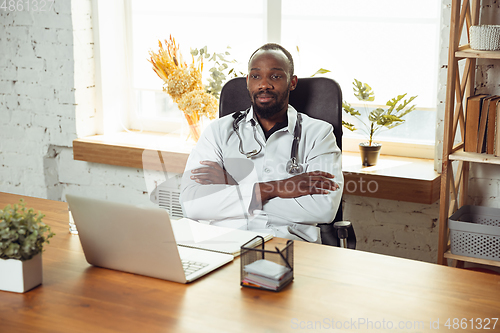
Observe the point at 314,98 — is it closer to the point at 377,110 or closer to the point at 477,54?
the point at 377,110

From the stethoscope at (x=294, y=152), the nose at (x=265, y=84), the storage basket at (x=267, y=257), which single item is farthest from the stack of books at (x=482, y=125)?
the storage basket at (x=267, y=257)

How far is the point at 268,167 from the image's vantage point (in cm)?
211

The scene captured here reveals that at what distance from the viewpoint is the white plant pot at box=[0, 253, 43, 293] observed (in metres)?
1.17

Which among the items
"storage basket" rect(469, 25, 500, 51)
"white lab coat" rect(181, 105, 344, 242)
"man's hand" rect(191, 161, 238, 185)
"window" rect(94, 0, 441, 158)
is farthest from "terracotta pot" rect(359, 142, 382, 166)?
"man's hand" rect(191, 161, 238, 185)

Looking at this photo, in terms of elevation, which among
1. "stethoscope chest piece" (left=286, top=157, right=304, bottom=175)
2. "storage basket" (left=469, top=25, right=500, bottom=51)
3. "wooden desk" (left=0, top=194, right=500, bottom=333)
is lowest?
"wooden desk" (left=0, top=194, right=500, bottom=333)

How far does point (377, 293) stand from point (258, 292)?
0.26 meters

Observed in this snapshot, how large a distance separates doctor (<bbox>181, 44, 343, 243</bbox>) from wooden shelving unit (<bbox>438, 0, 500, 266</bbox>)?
506mm

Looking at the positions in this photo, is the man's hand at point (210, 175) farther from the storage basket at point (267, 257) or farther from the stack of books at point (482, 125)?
the stack of books at point (482, 125)

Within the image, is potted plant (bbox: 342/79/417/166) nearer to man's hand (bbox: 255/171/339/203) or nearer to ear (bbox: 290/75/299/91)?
ear (bbox: 290/75/299/91)

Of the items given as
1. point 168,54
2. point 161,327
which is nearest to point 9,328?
point 161,327

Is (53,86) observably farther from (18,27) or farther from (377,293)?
(377,293)

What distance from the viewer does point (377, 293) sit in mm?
1157

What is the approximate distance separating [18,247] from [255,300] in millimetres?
532

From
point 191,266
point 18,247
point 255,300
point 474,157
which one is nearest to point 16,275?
point 18,247
